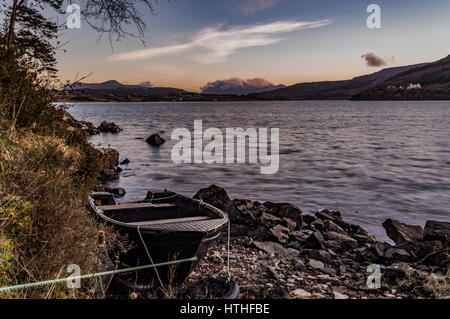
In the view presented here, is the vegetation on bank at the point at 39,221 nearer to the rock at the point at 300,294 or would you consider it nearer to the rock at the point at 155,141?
the rock at the point at 300,294

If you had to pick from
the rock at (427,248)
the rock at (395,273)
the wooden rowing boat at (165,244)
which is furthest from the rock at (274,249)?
the rock at (427,248)

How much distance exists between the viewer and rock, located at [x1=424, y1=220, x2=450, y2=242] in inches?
444

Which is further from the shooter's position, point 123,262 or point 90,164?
point 90,164

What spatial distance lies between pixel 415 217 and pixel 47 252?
1628cm

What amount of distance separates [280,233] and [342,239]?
201 cm

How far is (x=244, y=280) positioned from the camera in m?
8.06

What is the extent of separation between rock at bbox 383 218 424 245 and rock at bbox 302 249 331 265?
3.96 meters

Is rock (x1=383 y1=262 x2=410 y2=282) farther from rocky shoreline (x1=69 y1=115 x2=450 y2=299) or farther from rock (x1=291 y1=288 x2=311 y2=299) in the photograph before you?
rock (x1=291 y1=288 x2=311 y2=299)

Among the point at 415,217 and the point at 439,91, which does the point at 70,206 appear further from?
the point at 439,91

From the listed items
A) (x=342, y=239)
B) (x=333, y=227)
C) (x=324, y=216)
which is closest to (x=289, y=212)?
(x=333, y=227)

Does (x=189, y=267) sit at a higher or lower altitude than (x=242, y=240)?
higher

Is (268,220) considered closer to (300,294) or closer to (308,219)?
(308,219)

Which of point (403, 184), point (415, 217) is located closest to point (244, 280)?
point (415, 217)

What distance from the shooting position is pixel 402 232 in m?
12.6
